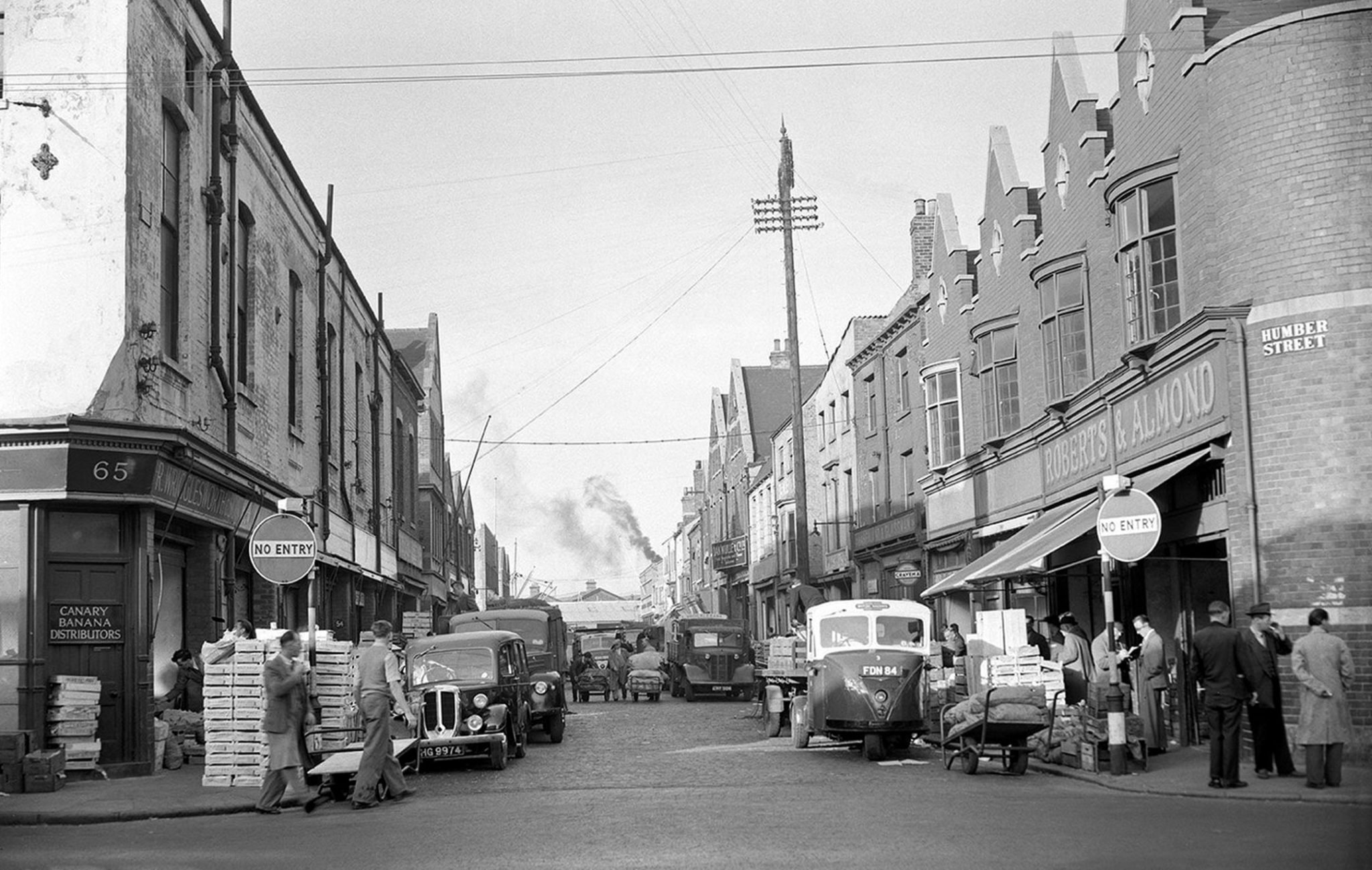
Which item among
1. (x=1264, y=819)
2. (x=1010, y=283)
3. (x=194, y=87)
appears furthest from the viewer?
(x=1010, y=283)

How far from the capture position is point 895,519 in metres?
39.6

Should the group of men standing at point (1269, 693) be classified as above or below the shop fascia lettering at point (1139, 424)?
below

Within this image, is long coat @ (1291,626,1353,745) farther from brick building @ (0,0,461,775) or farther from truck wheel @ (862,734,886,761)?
brick building @ (0,0,461,775)

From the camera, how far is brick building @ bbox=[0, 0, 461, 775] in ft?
56.3

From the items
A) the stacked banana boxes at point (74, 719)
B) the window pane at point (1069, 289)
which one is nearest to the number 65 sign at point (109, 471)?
the stacked banana boxes at point (74, 719)

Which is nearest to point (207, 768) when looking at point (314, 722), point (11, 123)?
point (314, 722)

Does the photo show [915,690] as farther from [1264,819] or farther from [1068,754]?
[1264,819]

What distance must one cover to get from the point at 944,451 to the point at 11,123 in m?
21.4

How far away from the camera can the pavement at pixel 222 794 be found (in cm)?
1377

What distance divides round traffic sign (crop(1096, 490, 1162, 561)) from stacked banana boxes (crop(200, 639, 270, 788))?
9340 mm

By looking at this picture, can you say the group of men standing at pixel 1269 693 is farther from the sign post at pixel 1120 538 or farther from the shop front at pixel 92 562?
the shop front at pixel 92 562

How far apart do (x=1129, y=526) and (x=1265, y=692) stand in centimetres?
217

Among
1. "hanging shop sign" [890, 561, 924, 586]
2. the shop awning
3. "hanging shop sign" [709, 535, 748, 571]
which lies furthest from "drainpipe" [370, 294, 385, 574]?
"hanging shop sign" [709, 535, 748, 571]

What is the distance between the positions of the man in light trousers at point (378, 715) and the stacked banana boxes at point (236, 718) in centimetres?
182
